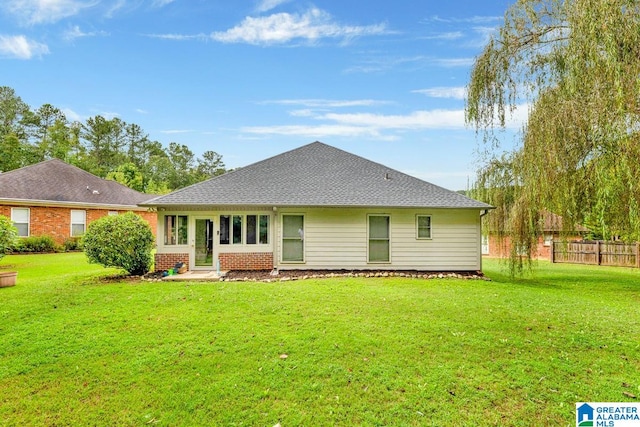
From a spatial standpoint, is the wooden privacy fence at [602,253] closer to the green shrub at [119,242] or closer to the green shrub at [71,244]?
the green shrub at [119,242]

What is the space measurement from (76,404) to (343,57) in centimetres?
1601

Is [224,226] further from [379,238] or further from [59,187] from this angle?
[59,187]

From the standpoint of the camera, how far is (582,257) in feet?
59.0

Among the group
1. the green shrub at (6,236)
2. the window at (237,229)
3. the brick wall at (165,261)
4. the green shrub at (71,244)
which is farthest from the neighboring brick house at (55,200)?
the window at (237,229)

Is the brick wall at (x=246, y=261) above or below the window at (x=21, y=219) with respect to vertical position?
below

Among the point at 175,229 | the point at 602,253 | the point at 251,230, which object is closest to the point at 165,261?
the point at 175,229

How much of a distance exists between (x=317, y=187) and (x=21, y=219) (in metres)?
16.9

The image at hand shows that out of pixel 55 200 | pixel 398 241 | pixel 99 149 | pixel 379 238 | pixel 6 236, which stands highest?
pixel 99 149

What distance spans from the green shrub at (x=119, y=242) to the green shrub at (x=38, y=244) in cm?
1013

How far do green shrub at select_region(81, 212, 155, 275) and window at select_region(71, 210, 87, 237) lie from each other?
11607 millimetres

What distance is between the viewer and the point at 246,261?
1180cm

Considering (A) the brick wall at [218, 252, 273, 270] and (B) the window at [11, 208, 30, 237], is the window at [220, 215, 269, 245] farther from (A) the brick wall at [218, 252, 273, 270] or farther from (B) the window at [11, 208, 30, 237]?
(B) the window at [11, 208, 30, 237]

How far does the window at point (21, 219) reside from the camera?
17297 mm

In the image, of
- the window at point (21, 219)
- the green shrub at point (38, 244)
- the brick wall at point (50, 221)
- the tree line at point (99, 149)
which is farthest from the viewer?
the tree line at point (99, 149)
